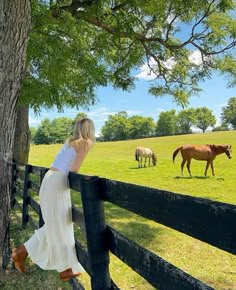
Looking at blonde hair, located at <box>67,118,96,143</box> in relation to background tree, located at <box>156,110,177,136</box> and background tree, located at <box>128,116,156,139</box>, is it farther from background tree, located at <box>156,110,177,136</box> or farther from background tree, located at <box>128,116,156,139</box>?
background tree, located at <box>156,110,177,136</box>

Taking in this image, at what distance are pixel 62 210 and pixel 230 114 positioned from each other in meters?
130

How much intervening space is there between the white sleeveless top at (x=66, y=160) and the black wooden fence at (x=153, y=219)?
18.9 inches

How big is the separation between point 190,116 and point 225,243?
12861 cm

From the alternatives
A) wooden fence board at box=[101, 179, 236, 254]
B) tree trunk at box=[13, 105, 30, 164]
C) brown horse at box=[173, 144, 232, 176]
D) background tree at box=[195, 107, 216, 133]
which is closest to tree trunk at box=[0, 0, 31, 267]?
wooden fence board at box=[101, 179, 236, 254]

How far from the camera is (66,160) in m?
3.76

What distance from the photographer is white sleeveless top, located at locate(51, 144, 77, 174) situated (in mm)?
3730

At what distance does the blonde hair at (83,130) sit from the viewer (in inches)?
154

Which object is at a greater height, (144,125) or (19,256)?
(144,125)

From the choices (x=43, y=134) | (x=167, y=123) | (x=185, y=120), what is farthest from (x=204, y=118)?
(x=43, y=134)

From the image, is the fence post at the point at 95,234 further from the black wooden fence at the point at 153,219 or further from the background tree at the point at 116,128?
the background tree at the point at 116,128

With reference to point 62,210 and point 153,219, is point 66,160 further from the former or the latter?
point 153,219

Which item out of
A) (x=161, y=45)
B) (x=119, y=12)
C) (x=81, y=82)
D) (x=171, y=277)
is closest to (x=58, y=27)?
(x=119, y=12)

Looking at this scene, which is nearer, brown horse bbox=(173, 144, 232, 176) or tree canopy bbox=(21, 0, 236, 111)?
tree canopy bbox=(21, 0, 236, 111)

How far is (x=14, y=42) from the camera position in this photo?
4.28 m
